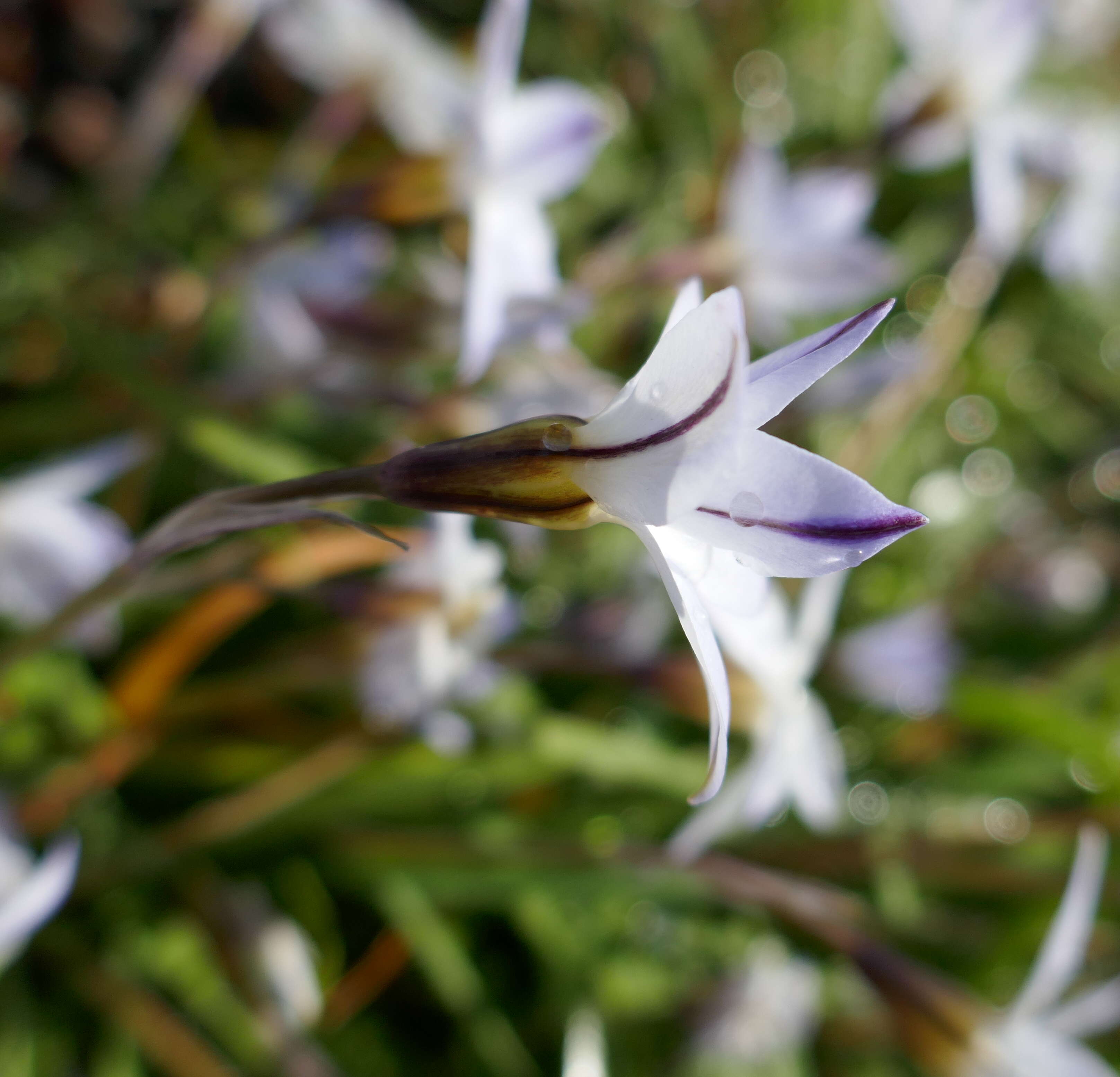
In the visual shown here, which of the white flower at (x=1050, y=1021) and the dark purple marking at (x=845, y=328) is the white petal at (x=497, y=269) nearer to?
the dark purple marking at (x=845, y=328)

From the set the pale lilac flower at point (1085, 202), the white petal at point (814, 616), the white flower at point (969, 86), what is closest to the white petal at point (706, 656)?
the white petal at point (814, 616)

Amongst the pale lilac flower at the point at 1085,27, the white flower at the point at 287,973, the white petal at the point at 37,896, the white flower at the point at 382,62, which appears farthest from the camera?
the pale lilac flower at the point at 1085,27

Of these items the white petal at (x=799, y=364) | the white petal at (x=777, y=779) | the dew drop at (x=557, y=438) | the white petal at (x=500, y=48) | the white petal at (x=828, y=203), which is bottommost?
the white petal at (x=777, y=779)

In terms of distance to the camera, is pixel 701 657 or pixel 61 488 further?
pixel 61 488

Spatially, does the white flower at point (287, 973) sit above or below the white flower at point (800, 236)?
below

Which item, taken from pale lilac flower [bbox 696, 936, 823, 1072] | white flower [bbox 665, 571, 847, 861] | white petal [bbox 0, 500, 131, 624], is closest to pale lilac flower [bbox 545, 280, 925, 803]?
white flower [bbox 665, 571, 847, 861]

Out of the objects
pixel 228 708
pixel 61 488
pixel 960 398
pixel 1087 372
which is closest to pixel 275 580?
pixel 61 488

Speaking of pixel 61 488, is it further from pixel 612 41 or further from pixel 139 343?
pixel 612 41
